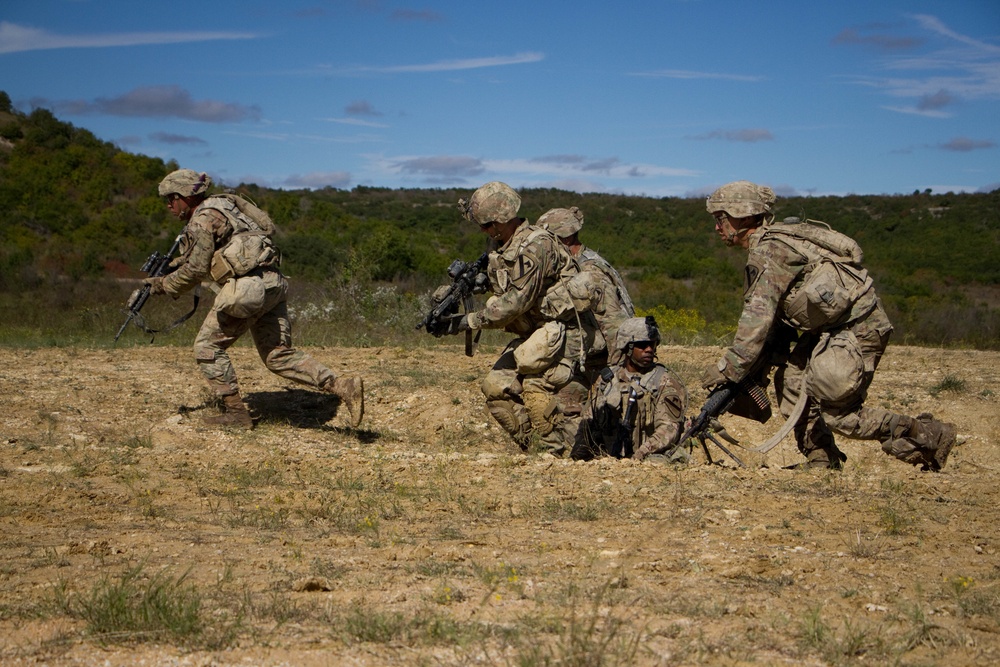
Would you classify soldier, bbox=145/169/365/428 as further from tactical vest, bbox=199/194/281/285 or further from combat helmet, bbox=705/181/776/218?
combat helmet, bbox=705/181/776/218

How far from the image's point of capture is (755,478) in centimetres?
568

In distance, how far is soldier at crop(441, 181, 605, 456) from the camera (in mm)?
6531

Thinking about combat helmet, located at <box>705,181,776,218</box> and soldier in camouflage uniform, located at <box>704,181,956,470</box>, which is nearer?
soldier in camouflage uniform, located at <box>704,181,956,470</box>

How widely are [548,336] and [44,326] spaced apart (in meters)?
9.75

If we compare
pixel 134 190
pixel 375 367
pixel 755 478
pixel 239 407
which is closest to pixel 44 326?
pixel 375 367

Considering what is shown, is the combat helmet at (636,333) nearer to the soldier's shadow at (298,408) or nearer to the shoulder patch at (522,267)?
the shoulder patch at (522,267)

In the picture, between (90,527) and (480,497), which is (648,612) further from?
(90,527)

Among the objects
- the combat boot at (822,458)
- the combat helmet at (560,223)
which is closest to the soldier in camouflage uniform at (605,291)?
the combat helmet at (560,223)

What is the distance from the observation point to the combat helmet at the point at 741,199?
19.7 ft

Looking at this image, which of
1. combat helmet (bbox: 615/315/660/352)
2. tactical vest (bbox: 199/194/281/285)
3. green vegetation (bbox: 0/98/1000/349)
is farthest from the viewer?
green vegetation (bbox: 0/98/1000/349)

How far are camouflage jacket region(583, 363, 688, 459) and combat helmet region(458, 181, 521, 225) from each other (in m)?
1.30

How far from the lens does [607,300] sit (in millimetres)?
7055

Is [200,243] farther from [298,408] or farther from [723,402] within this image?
[723,402]

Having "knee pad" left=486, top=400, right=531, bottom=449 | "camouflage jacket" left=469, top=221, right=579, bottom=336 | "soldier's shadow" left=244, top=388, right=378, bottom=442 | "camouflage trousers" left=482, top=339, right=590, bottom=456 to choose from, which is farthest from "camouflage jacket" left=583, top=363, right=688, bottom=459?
"soldier's shadow" left=244, top=388, right=378, bottom=442
